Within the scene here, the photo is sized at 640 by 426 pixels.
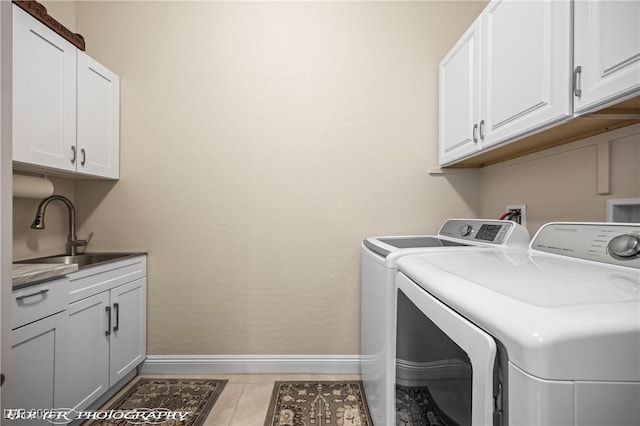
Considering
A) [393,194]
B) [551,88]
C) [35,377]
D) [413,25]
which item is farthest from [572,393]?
[413,25]

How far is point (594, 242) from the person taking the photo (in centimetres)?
108

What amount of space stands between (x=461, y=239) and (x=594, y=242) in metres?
0.79

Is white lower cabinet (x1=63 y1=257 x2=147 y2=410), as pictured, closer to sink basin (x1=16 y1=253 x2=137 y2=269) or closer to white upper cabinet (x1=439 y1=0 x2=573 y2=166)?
sink basin (x1=16 y1=253 x2=137 y2=269)

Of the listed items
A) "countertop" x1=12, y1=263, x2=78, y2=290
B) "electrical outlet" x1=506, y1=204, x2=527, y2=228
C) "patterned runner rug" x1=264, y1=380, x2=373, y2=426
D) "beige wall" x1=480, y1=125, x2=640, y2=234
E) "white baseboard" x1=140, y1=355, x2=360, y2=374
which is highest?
"beige wall" x1=480, y1=125, x2=640, y2=234

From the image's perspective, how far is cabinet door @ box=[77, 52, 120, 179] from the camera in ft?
6.44

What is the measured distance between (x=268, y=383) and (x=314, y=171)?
53.8 inches

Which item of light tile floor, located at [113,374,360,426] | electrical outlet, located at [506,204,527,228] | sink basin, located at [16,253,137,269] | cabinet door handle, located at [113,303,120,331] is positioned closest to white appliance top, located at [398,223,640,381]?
electrical outlet, located at [506,204,527,228]

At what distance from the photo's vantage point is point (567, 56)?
112 cm

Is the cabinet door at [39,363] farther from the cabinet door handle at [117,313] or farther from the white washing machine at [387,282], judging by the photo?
the white washing machine at [387,282]

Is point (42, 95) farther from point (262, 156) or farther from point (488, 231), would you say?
point (488, 231)

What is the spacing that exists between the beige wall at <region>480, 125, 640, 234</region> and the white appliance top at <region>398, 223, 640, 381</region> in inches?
14.8

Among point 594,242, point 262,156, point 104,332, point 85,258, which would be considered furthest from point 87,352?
point 594,242

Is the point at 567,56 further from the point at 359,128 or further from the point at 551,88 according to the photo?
the point at 359,128

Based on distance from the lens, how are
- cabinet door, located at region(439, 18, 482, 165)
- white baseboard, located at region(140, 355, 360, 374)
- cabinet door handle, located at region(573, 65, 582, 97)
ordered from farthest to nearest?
white baseboard, located at region(140, 355, 360, 374), cabinet door, located at region(439, 18, 482, 165), cabinet door handle, located at region(573, 65, 582, 97)
